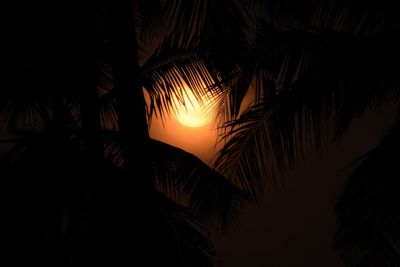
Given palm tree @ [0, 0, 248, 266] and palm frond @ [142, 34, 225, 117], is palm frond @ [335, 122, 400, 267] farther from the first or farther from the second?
palm frond @ [142, 34, 225, 117]

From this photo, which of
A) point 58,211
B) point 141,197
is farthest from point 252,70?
point 58,211

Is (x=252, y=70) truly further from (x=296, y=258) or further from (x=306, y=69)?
(x=296, y=258)

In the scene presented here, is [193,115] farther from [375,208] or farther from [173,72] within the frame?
[375,208]

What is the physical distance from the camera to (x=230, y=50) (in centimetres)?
251

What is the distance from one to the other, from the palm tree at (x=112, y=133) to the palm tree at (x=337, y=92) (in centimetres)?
26

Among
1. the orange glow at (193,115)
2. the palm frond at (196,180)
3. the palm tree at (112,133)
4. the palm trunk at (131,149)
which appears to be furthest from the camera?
the orange glow at (193,115)

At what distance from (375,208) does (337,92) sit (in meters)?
0.60

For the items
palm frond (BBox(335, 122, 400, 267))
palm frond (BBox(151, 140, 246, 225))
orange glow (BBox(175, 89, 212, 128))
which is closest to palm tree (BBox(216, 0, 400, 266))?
palm frond (BBox(335, 122, 400, 267))

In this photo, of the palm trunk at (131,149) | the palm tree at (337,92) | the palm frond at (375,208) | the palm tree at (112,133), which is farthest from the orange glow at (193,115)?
the palm frond at (375,208)

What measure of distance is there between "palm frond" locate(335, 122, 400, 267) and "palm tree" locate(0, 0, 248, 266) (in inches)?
29.7

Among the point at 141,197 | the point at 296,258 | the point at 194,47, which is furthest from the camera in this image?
the point at 296,258

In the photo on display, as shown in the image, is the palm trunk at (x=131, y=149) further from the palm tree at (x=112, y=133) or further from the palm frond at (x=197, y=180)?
the palm frond at (x=197, y=180)

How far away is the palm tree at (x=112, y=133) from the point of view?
1.88 meters

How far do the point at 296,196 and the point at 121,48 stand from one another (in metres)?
2.26
